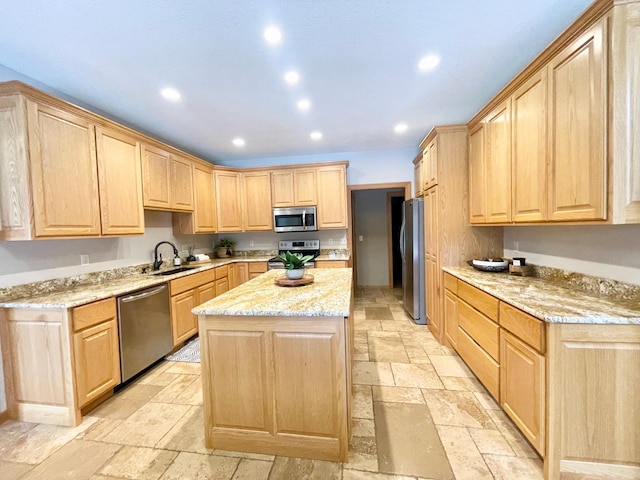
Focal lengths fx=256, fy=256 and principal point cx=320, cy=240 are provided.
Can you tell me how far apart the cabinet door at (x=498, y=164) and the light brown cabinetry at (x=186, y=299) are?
11.0 ft

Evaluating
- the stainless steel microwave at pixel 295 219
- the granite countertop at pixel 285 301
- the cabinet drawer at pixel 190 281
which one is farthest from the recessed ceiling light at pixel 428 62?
the cabinet drawer at pixel 190 281

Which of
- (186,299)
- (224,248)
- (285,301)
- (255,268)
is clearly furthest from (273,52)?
(224,248)

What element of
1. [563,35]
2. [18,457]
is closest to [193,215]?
[18,457]

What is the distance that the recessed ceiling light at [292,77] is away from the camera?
83.1 inches

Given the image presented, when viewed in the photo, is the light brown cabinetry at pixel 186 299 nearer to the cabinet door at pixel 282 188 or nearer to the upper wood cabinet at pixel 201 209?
the upper wood cabinet at pixel 201 209

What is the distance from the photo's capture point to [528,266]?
2346 millimetres

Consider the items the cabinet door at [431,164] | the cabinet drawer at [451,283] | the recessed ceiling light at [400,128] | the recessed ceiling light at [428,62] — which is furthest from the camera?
the recessed ceiling light at [400,128]

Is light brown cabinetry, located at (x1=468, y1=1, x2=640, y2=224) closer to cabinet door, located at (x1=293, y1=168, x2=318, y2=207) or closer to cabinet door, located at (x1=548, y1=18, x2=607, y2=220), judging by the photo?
cabinet door, located at (x1=548, y1=18, x2=607, y2=220)

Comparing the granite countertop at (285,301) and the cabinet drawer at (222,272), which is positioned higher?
the granite countertop at (285,301)

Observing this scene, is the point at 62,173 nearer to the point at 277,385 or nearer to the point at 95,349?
the point at 95,349

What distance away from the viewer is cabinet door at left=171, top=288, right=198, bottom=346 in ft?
9.47

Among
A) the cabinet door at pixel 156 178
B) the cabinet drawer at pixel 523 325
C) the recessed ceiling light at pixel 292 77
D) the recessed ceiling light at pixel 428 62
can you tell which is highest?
the recessed ceiling light at pixel 292 77

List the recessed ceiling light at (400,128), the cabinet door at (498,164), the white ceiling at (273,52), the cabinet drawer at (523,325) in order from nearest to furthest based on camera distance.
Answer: the cabinet drawer at (523,325) < the white ceiling at (273,52) < the cabinet door at (498,164) < the recessed ceiling light at (400,128)

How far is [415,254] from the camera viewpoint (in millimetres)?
3604
